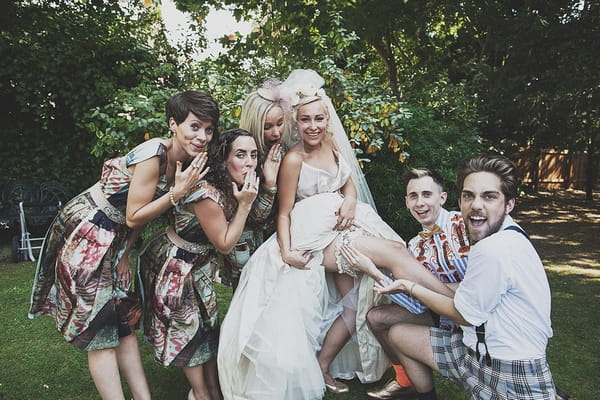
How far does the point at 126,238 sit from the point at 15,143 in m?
5.74

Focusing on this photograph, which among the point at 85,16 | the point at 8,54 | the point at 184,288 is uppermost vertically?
the point at 85,16

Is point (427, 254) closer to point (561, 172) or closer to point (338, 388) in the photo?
point (338, 388)

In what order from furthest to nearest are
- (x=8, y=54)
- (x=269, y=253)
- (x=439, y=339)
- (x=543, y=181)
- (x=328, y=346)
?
(x=543, y=181), (x=8, y=54), (x=328, y=346), (x=269, y=253), (x=439, y=339)

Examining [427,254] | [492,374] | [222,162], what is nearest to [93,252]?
[222,162]

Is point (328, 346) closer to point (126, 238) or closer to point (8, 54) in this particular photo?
point (126, 238)

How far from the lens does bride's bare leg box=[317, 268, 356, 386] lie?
3.04 meters

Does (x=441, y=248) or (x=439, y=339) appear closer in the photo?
(x=439, y=339)

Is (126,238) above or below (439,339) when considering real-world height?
above

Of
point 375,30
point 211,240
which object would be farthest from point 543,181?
point 211,240

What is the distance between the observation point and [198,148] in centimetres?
243

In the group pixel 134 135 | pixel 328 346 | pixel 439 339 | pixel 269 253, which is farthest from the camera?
pixel 134 135

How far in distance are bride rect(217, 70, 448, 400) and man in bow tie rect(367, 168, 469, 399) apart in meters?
0.13

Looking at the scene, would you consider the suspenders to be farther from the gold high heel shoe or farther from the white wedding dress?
the gold high heel shoe

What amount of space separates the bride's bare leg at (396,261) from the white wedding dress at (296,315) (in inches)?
6.6
